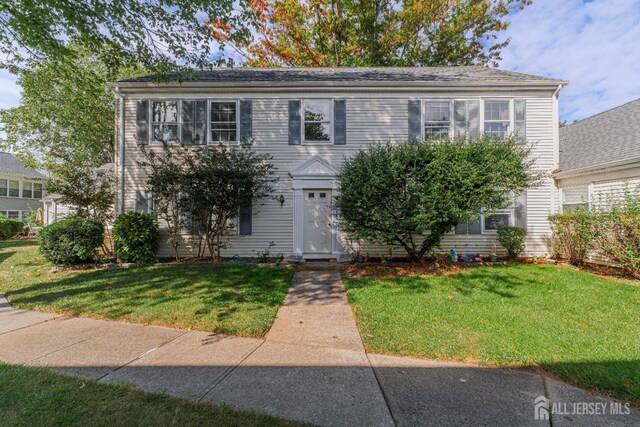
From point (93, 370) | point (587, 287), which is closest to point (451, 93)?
point (587, 287)

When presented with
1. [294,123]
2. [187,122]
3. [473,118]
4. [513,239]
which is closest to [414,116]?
[473,118]

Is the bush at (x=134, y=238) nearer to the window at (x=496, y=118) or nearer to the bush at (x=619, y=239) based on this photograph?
the window at (x=496, y=118)

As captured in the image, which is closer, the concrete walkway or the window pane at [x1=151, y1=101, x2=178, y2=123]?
the concrete walkway

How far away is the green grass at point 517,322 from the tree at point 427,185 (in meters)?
1.47

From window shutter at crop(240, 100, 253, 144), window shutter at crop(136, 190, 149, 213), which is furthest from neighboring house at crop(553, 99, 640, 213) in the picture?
window shutter at crop(136, 190, 149, 213)

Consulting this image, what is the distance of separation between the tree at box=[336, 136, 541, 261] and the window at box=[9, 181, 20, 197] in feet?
99.8

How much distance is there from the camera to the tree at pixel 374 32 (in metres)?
16.0

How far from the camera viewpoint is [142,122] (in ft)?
31.7

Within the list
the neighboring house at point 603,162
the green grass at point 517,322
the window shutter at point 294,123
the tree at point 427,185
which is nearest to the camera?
the green grass at point 517,322

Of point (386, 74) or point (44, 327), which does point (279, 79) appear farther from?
point (44, 327)

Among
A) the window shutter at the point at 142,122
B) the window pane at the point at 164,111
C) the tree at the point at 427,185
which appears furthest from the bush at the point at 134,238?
the tree at the point at 427,185

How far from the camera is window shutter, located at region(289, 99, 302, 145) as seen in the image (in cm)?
960

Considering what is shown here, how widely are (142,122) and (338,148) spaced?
6745 millimetres

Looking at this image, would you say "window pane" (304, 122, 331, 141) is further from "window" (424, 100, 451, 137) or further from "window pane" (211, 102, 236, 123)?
"window" (424, 100, 451, 137)
